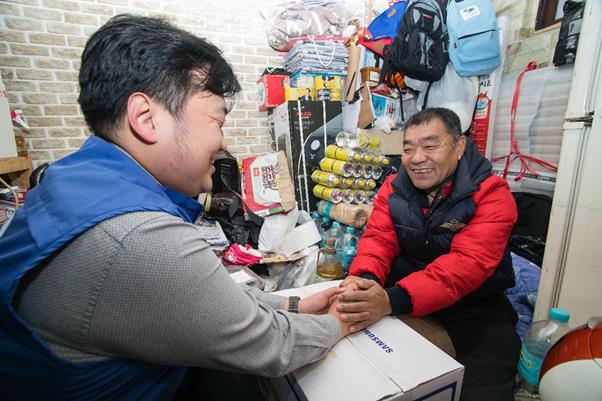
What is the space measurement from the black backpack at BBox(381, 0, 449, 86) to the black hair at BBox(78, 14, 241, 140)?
252cm

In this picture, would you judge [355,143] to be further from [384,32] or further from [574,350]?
[574,350]

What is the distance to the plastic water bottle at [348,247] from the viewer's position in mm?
2252

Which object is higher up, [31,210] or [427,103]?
[427,103]

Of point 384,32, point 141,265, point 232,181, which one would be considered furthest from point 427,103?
point 141,265

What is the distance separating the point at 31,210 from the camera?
56 centimetres

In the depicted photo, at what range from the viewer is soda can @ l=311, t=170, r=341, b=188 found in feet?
8.11

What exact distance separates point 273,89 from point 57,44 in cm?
176

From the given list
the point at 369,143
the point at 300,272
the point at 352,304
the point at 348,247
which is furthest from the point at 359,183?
the point at 352,304

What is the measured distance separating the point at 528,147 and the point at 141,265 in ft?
10.4

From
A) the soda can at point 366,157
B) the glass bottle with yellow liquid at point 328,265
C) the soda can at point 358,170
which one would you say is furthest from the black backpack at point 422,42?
the glass bottle with yellow liquid at point 328,265

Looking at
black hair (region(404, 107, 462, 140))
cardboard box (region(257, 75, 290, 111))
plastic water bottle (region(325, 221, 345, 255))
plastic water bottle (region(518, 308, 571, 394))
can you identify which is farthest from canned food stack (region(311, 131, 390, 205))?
plastic water bottle (region(518, 308, 571, 394))

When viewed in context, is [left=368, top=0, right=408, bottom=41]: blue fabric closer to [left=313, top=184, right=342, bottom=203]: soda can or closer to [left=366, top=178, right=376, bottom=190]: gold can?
[left=366, top=178, right=376, bottom=190]: gold can

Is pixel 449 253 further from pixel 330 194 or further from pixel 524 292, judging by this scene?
pixel 330 194

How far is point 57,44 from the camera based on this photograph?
Result: 7.92 ft
